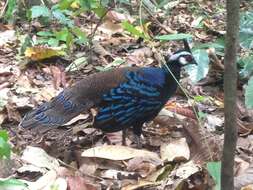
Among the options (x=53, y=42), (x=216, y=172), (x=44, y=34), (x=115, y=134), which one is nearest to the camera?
(x=216, y=172)

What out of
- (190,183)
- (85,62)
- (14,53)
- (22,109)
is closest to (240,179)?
(190,183)

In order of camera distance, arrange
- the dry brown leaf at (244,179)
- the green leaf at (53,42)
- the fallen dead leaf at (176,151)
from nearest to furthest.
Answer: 1. the dry brown leaf at (244,179)
2. the fallen dead leaf at (176,151)
3. the green leaf at (53,42)

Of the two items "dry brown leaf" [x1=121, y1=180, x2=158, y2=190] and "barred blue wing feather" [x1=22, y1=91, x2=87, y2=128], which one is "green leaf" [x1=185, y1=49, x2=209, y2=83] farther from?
"dry brown leaf" [x1=121, y1=180, x2=158, y2=190]

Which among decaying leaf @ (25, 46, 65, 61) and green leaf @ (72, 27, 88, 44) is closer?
green leaf @ (72, 27, 88, 44)

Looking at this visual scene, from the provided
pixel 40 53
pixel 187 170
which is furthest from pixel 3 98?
pixel 187 170

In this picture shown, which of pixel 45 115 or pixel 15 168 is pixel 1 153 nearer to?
pixel 15 168

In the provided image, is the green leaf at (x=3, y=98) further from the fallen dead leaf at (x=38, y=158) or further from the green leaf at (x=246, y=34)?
the green leaf at (x=246, y=34)

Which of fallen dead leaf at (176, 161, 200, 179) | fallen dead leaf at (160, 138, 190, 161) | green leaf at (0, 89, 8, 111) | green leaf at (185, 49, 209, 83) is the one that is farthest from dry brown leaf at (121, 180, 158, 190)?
green leaf at (0, 89, 8, 111)

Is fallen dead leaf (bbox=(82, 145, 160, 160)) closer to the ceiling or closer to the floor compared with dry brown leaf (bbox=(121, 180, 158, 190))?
closer to the floor

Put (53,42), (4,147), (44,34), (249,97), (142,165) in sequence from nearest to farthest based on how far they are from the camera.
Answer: (4,147)
(142,165)
(249,97)
(53,42)
(44,34)

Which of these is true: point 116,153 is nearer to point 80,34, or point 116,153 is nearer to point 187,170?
point 187,170

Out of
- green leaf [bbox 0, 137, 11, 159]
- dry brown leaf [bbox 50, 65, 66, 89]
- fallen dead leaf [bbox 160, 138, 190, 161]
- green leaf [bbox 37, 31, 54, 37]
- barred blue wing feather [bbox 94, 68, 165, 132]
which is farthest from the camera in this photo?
green leaf [bbox 37, 31, 54, 37]

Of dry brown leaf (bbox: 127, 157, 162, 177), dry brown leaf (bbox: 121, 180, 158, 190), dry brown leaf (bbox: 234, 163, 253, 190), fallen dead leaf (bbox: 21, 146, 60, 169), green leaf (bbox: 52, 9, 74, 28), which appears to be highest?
green leaf (bbox: 52, 9, 74, 28)

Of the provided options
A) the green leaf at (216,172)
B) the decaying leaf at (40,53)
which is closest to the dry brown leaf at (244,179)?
the green leaf at (216,172)
